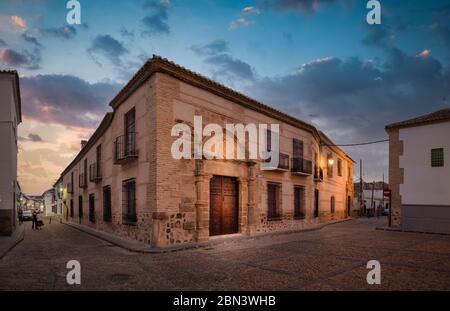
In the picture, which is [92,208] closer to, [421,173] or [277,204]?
[277,204]

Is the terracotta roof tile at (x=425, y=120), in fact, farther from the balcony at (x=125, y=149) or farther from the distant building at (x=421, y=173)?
the balcony at (x=125, y=149)

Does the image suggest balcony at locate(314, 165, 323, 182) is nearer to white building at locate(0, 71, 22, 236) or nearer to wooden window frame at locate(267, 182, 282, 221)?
wooden window frame at locate(267, 182, 282, 221)

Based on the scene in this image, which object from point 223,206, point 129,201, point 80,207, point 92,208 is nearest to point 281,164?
point 223,206

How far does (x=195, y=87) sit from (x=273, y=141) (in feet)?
18.8

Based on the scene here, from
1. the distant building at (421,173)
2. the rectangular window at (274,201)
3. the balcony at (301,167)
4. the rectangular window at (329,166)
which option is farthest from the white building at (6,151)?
the rectangular window at (329,166)

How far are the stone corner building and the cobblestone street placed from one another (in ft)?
6.01

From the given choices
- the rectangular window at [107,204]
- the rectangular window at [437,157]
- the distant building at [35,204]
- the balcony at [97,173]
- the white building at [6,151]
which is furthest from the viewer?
the distant building at [35,204]

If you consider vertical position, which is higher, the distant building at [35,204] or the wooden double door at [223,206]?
the wooden double door at [223,206]

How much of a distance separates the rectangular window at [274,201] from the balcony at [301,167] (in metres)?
1.61

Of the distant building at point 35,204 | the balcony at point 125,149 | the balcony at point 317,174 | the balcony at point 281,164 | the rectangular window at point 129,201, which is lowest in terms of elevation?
the distant building at point 35,204

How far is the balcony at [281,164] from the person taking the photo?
15.1 m

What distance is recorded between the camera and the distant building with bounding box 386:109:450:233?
51.9 feet

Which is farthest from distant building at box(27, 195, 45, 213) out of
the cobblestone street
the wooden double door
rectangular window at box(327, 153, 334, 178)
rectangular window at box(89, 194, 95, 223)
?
the cobblestone street

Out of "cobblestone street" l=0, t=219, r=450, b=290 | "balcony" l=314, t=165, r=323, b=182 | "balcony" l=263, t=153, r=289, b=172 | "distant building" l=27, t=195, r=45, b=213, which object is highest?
"balcony" l=263, t=153, r=289, b=172
